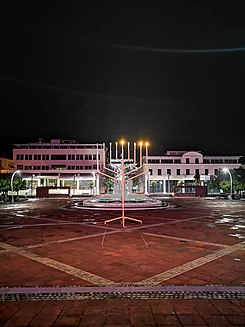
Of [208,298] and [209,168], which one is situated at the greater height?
[209,168]

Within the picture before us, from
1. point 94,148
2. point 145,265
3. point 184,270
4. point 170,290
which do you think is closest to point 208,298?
point 170,290

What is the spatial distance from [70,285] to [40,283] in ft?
2.31

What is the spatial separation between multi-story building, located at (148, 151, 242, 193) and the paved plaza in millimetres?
56179

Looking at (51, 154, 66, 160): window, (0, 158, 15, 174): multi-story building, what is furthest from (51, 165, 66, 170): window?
(0, 158, 15, 174): multi-story building

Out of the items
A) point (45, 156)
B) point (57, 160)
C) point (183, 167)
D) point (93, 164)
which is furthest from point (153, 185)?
point (45, 156)

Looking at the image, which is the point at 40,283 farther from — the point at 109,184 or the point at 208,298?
the point at 109,184

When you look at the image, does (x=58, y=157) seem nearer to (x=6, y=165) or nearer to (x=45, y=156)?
(x=45, y=156)

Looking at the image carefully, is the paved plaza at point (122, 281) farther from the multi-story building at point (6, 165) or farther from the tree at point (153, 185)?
the multi-story building at point (6, 165)

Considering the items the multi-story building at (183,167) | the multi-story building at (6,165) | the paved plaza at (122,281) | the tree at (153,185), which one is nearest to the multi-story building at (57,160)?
the multi-story building at (6,165)

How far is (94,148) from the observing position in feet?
221

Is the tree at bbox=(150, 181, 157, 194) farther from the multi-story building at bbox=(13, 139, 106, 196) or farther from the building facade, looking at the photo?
the multi-story building at bbox=(13, 139, 106, 196)

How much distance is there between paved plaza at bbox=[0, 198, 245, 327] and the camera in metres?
4.43

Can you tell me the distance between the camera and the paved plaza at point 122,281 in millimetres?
4430

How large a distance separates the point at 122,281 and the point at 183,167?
62.4 meters
